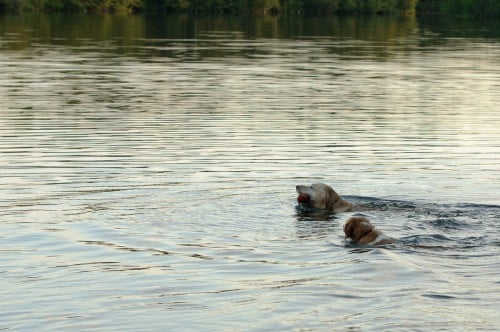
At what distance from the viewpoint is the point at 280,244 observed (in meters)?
15.9

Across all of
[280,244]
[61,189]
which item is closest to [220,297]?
[280,244]

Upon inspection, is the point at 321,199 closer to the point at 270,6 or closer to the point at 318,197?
the point at 318,197

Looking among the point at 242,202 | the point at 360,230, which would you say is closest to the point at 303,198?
the point at 242,202

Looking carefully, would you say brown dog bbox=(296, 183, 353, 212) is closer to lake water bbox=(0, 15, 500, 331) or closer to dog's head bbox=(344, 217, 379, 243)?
lake water bbox=(0, 15, 500, 331)

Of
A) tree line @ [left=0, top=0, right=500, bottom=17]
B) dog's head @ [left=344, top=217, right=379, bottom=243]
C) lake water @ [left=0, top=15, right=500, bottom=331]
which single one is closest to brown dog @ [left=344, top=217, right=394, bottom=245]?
dog's head @ [left=344, top=217, right=379, bottom=243]

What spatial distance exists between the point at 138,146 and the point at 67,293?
1241cm

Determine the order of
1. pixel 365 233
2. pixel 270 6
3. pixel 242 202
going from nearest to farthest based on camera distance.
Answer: pixel 365 233 < pixel 242 202 < pixel 270 6

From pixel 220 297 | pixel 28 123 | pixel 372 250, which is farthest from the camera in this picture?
pixel 28 123

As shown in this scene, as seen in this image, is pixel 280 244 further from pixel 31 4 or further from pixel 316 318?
pixel 31 4

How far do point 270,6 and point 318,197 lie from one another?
13369 cm

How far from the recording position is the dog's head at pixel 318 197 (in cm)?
1869

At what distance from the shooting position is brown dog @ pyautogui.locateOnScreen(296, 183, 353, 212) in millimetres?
18700

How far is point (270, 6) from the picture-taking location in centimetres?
15062

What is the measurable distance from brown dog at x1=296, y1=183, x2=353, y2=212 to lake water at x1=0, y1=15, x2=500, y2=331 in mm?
289
